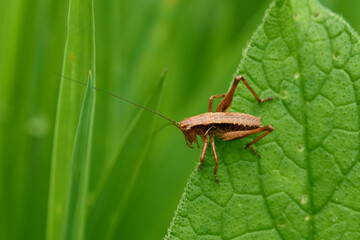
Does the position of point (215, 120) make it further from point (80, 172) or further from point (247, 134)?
point (80, 172)

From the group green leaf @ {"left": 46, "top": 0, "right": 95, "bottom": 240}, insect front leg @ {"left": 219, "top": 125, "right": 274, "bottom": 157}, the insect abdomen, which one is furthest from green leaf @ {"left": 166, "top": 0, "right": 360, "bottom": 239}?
green leaf @ {"left": 46, "top": 0, "right": 95, "bottom": 240}

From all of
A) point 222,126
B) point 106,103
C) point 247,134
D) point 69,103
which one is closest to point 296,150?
point 247,134

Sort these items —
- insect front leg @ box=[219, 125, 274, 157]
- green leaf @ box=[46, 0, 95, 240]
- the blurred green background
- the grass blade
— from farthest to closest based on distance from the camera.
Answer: the blurred green background
the grass blade
green leaf @ box=[46, 0, 95, 240]
insect front leg @ box=[219, 125, 274, 157]

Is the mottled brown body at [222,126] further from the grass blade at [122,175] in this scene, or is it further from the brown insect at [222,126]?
the grass blade at [122,175]

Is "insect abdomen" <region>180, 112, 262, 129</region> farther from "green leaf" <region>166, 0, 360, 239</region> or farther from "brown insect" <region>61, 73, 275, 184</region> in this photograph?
"green leaf" <region>166, 0, 360, 239</region>

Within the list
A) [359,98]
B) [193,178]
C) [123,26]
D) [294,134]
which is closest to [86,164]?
[193,178]

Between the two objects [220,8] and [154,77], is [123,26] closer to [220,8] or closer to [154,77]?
[154,77]
